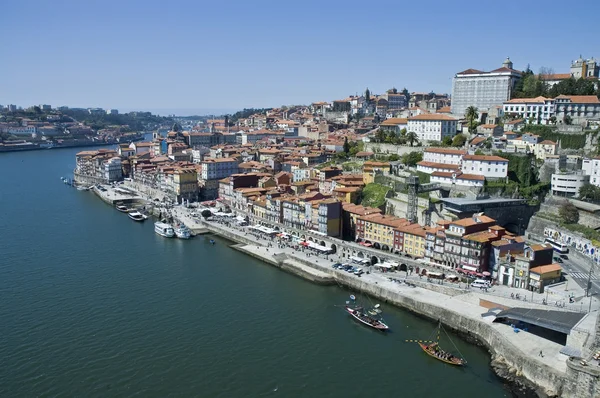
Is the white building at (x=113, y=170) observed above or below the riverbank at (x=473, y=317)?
above

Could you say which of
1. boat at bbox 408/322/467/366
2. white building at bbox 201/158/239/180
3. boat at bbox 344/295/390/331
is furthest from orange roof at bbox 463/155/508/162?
white building at bbox 201/158/239/180

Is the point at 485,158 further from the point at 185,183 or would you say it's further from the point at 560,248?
the point at 185,183

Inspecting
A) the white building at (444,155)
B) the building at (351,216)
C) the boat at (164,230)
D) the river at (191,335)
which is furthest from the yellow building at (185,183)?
the white building at (444,155)

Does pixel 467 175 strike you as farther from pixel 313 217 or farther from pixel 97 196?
pixel 97 196

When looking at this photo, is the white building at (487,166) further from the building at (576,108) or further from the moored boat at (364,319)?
the moored boat at (364,319)

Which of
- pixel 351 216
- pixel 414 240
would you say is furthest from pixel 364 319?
pixel 351 216

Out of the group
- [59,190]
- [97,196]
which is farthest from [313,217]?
[59,190]
